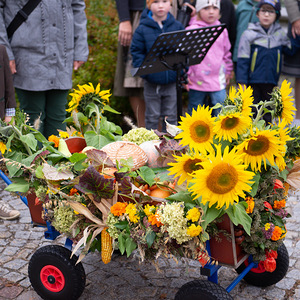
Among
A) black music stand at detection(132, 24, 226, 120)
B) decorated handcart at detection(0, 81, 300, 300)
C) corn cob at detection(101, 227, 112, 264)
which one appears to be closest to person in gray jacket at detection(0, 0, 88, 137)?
black music stand at detection(132, 24, 226, 120)

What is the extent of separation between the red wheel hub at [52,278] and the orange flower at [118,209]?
587mm

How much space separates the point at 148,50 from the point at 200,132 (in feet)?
9.81

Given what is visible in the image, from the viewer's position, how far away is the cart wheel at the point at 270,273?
276cm

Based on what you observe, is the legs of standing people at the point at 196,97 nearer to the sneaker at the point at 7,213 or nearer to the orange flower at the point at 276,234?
the sneaker at the point at 7,213

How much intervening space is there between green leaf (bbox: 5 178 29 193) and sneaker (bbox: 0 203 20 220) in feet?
4.76

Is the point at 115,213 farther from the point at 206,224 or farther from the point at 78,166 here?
the point at 206,224

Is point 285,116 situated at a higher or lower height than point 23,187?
higher

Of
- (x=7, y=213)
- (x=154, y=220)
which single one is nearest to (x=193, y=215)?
(x=154, y=220)

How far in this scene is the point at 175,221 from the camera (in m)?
2.08

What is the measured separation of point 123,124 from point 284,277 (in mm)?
3510

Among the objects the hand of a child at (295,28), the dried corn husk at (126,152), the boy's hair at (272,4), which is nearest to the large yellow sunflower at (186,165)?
Result: the dried corn husk at (126,152)

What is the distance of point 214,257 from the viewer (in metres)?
2.24

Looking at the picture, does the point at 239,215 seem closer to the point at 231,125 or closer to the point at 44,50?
the point at 231,125

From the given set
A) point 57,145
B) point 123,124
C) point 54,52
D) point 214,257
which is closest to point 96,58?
point 123,124
